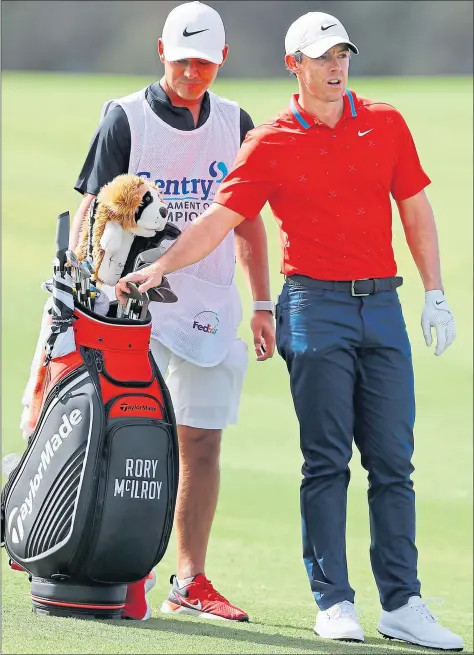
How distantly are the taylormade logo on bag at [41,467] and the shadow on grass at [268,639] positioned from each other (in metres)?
0.30

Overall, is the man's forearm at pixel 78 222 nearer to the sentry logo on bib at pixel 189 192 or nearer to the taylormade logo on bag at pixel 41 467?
the sentry logo on bib at pixel 189 192

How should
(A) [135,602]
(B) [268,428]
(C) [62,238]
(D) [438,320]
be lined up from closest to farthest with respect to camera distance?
(C) [62,238]
(A) [135,602]
(D) [438,320]
(B) [268,428]

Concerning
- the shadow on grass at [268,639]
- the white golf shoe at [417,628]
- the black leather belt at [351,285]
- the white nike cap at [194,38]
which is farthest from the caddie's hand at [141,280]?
the white golf shoe at [417,628]

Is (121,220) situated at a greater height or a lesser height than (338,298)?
greater

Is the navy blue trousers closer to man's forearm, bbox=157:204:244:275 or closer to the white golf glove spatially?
the white golf glove

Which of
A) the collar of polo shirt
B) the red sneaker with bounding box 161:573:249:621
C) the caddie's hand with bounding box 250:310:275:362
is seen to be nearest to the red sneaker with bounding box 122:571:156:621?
the red sneaker with bounding box 161:573:249:621

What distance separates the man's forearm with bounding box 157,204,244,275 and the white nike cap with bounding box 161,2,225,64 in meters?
0.41

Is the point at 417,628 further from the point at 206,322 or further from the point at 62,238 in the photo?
the point at 62,238

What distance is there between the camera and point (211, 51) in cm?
335

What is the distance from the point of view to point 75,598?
297 cm

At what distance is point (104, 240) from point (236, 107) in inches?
25.0

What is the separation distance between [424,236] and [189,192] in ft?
2.05

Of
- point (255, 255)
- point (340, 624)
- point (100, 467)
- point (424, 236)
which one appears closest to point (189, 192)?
point (255, 255)

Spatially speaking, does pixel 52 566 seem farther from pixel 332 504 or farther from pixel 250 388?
pixel 250 388
